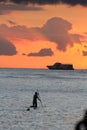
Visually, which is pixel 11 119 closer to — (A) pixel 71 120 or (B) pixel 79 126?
(A) pixel 71 120

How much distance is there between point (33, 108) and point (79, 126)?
46845mm

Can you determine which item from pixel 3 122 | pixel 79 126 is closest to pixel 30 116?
pixel 3 122

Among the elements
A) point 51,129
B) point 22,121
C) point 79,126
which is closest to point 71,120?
point 22,121

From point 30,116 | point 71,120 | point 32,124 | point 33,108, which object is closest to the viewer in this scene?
point 32,124

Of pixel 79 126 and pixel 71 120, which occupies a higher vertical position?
pixel 79 126

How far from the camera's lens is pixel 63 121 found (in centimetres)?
3709

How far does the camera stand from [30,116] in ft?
137

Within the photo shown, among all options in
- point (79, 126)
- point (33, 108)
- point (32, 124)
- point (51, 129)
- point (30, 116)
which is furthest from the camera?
point (33, 108)

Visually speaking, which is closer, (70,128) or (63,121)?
(70,128)

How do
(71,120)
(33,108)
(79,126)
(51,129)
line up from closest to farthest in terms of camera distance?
(79,126) < (51,129) < (71,120) < (33,108)

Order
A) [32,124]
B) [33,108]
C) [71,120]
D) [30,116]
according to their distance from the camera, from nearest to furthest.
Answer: [32,124], [71,120], [30,116], [33,108]

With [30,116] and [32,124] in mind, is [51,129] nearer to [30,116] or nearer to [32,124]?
[32,124]

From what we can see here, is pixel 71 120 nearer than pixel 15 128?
No

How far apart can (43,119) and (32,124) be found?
11.9 feet
